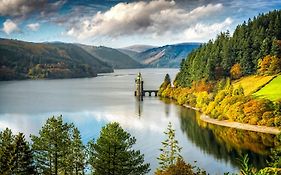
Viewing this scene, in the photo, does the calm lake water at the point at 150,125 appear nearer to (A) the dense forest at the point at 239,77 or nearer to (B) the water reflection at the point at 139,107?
(B) the water reflection at the point at 139,107

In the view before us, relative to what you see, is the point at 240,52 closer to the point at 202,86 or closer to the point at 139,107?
the point at 202,86

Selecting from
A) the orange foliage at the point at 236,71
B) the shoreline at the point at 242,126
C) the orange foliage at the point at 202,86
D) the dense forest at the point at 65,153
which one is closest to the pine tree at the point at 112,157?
the dense forest at the point at 65,153

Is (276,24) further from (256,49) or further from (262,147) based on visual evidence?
(262,147)

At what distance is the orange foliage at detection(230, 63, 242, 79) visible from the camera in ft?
490

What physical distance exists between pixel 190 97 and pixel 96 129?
5768cm

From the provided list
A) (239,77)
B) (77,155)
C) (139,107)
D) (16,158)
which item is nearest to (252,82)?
(239,77)

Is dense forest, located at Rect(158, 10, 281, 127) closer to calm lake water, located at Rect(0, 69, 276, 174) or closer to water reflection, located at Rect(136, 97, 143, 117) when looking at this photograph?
calm lake water, located at Rect(0, 69, 276, 174)

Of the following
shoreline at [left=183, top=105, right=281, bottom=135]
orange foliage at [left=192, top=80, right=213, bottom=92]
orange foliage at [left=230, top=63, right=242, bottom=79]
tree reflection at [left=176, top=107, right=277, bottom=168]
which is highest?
orange foliage at [left=230, top=63, right=242, bottom=79]

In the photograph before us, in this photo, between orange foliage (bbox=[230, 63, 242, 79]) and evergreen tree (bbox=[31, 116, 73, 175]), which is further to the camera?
orange foliage (bbox=[230, 63, 242, 79])

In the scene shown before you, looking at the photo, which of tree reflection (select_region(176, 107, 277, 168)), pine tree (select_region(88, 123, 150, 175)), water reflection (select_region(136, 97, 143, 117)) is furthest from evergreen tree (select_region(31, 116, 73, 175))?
water reflection (select_region(136, 97, 143, 117))

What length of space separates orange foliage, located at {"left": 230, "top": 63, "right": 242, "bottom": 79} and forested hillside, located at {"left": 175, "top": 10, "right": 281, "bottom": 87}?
39cm

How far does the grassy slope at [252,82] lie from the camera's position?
123244 mm

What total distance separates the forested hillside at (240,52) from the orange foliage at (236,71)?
1.27 feet

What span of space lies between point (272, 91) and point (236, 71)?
119 ft
